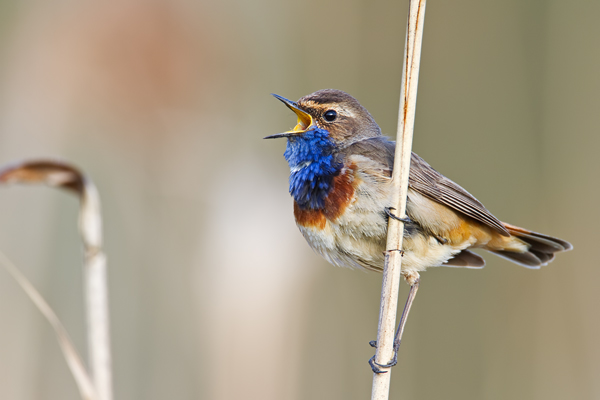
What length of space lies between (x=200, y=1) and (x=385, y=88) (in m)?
2.05

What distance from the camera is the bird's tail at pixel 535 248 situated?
336cm

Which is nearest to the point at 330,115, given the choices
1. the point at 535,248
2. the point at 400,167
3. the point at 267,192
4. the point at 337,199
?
the point at 337,199

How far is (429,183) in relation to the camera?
119 inches

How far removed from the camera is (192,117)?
5.00 m

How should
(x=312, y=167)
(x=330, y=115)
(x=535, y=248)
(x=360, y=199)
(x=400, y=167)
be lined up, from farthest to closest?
(x=535, y=248) < (x=330, y=115) < (x=312, y=167) < (x=360, y=199) < (x=400, y=167)

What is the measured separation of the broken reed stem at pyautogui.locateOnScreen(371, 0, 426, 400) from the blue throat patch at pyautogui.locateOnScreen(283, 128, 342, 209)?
583mm

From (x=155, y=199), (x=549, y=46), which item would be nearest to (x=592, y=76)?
(x=549, y=46)

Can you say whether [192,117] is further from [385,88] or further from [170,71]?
[385,88]

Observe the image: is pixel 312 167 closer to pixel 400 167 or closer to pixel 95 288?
pixel 400 167

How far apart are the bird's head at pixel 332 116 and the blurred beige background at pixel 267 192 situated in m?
1.22

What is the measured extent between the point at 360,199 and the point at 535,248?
143cm

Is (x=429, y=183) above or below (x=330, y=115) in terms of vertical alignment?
below

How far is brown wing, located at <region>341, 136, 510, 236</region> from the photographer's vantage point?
2.95 metres

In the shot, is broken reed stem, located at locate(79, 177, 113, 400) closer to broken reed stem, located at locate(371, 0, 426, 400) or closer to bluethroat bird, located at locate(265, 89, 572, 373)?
broken reed stem, located at locate(371, 0, 426, 400)
